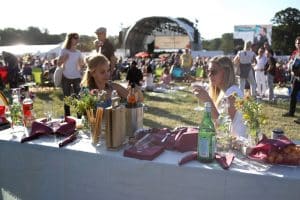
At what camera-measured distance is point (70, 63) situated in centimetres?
538

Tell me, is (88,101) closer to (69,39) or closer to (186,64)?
(69,39)

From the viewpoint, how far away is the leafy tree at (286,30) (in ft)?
153

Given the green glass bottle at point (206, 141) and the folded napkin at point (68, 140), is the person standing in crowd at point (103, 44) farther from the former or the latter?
the green glass bottle at point (206, 141)

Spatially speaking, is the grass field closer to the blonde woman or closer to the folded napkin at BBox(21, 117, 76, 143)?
the blonde woman

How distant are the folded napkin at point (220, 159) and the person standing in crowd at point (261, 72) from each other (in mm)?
7858

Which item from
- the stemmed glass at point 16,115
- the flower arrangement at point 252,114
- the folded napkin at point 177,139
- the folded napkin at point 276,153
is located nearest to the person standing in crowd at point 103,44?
the stemmed glass at point 16,115

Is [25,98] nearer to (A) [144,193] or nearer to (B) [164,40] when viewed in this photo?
(A) [144,193]


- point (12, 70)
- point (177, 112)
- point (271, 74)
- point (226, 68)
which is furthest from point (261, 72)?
point (12, 70)

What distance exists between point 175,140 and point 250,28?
87.4 feet

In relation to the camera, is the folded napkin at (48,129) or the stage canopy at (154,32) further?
the stage canopy at (154,32)

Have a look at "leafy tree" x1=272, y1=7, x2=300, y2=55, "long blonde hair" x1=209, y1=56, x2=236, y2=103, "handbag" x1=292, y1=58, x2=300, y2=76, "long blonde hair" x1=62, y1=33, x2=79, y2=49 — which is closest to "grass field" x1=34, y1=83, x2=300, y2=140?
"handbag" x1=292, y1=58, x2=300, y2=76

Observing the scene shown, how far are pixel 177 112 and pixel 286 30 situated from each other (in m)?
44.9

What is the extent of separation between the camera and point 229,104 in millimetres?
2166

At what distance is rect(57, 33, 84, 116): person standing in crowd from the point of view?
5.36 m
